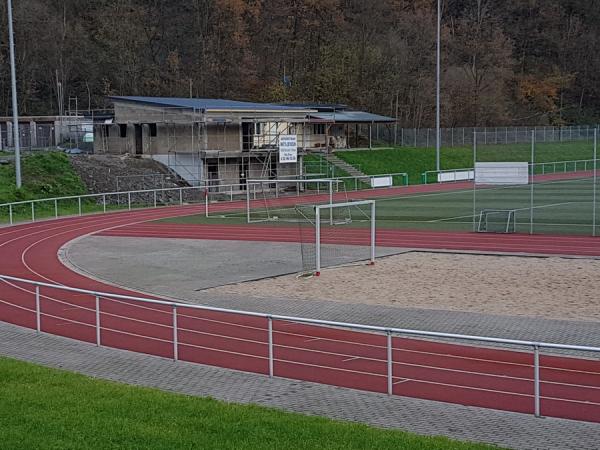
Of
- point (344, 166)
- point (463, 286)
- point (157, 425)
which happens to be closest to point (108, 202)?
point (344, 166)

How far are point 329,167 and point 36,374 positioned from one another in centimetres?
4929

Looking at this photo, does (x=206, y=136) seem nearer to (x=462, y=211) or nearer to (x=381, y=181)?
(x=381, y=181)

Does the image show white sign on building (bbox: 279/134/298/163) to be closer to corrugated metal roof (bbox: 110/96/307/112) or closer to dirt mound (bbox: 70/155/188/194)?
dirt mound (bbox: 70/155/188/194)

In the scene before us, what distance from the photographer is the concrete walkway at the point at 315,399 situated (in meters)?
9.49

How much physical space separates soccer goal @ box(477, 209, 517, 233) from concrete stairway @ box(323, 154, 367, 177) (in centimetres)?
2410

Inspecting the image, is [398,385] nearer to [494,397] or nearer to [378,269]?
[494,397]

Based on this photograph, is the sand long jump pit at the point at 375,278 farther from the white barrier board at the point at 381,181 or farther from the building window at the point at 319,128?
the building window at the point at 319,128

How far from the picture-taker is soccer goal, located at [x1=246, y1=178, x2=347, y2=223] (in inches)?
1538

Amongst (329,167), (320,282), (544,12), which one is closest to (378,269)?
(320,282)

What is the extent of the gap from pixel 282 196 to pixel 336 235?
17612 mm

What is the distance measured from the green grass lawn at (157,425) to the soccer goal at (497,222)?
78.0 ft

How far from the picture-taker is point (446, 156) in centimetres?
7119

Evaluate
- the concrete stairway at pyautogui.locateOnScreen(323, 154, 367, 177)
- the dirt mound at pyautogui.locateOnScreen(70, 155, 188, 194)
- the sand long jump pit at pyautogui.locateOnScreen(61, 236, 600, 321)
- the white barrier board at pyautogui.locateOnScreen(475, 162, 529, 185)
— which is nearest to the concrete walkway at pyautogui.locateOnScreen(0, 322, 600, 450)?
the sand long jump pit at pyautogui.locateOnScreen(61, 236, 600, 321)

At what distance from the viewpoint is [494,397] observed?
1135 cm
